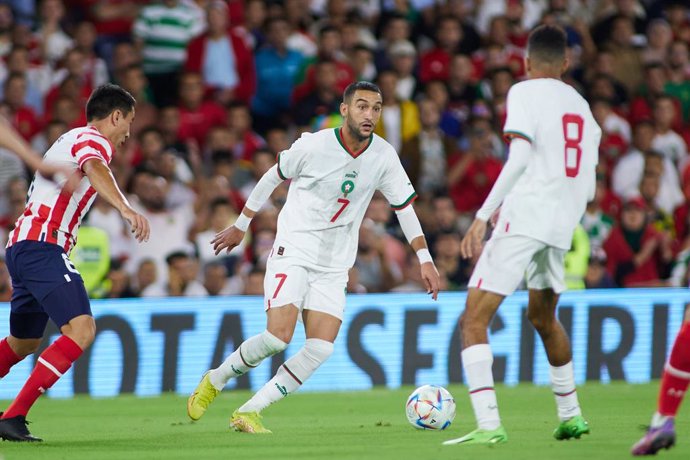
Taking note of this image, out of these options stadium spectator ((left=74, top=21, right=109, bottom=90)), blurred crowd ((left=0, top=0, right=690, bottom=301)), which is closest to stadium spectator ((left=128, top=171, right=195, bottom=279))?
blurred crowd ((left=0, top=0, right=690, bottom=301))

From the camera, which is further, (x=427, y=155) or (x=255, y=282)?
(x=427, y=155)

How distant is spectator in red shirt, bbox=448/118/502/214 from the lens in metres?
16.2

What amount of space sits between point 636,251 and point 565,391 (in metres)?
8.08

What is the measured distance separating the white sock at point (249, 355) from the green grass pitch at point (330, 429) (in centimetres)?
40

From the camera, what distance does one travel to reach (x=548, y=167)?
7.77 metres

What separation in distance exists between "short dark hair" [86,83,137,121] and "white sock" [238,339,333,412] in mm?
2001

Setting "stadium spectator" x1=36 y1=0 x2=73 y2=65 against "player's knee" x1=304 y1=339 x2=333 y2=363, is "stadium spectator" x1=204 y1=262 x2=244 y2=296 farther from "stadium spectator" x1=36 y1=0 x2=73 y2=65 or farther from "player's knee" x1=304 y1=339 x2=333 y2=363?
"player's knee" x1=304 y1=339 x2=333 y2=363

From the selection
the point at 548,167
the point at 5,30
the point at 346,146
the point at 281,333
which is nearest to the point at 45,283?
the point at 281,333

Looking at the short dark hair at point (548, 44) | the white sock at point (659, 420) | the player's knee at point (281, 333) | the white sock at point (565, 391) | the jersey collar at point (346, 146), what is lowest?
the white sock at point (565, 391)

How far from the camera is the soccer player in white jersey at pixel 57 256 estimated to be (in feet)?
27.4

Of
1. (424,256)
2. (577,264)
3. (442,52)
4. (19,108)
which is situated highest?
(442,52)

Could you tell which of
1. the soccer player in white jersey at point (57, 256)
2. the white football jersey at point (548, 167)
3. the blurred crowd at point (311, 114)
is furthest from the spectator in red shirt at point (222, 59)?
the white football jersey at point (548, 167)

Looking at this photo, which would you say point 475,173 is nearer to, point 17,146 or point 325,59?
point 325,59

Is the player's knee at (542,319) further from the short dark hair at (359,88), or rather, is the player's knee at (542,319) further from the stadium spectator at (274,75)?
the stadium spectator at (274,75)
